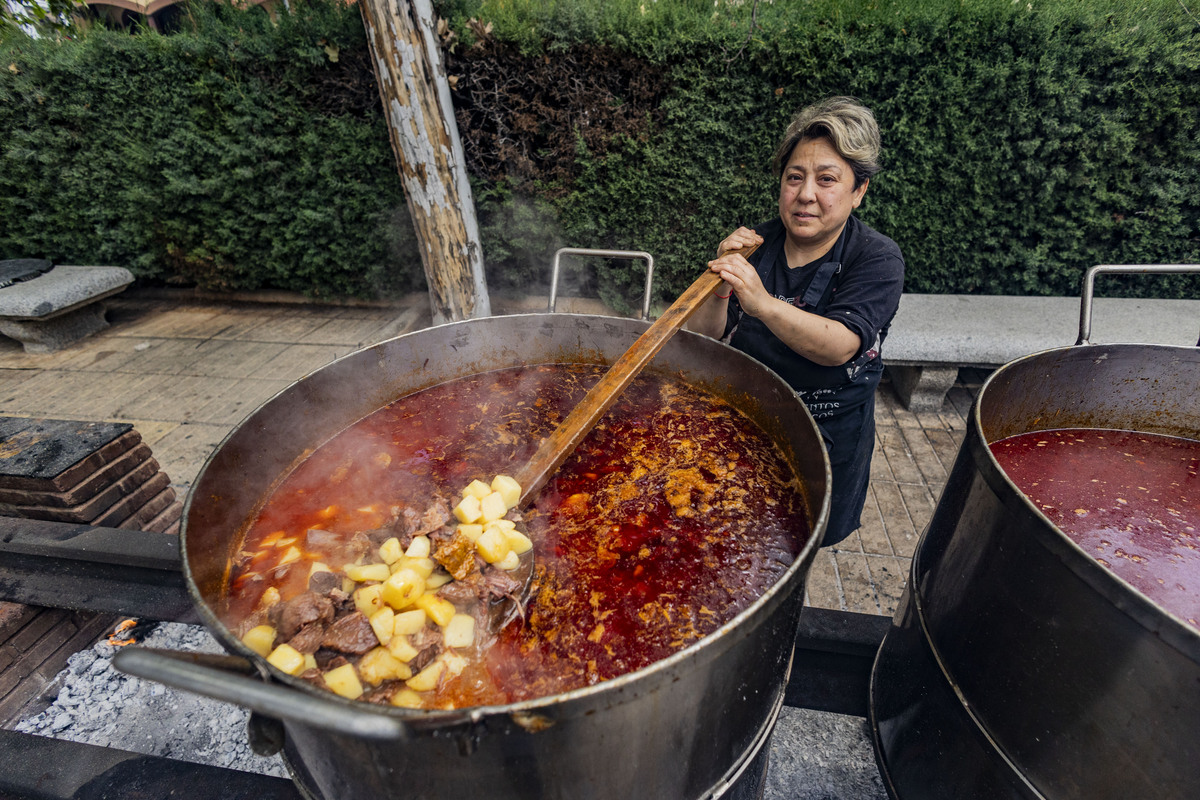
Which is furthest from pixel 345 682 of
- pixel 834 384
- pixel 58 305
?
pixel 58 305

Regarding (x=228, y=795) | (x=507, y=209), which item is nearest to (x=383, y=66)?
(x=507, y=209)

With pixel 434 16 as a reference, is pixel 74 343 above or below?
below

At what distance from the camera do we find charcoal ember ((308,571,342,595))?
1380mm

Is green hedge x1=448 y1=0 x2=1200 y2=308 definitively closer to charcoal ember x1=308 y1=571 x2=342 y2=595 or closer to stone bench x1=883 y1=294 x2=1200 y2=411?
stone bench x1=883 y1=294 x2=1200 y2=411

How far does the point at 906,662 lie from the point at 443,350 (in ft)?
6.92

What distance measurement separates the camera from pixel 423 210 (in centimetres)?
508

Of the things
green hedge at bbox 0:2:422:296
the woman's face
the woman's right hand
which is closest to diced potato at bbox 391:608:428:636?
the woman's right hand

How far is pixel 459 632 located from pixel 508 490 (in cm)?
45

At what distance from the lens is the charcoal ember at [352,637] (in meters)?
1.21

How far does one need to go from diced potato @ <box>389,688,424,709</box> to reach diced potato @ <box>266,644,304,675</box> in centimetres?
23

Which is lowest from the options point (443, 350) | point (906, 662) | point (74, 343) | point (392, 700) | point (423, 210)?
point (74, 343)

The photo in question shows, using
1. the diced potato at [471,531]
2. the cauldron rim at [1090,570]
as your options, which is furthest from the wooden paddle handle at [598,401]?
the cauldron rim at [1090,570]

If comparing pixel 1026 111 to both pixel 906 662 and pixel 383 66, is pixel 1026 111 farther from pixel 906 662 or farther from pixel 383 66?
pixel 383 66

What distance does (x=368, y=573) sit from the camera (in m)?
1.37
